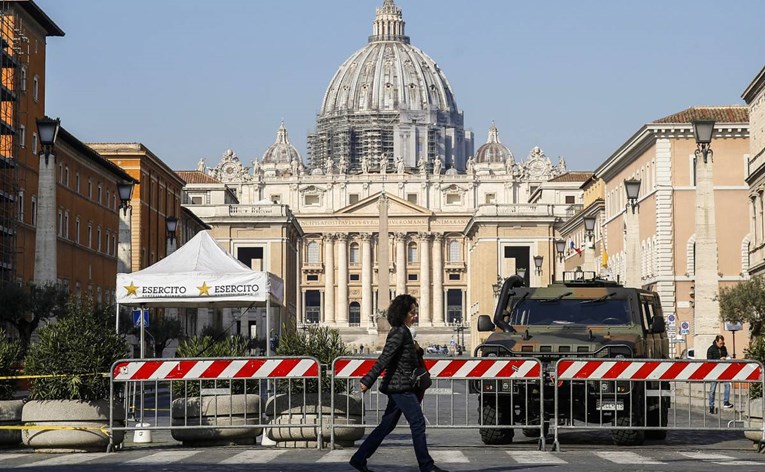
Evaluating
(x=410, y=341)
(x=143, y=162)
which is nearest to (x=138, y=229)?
(x=143, y=162)

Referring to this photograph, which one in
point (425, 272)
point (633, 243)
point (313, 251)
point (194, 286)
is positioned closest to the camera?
point (194, 286)

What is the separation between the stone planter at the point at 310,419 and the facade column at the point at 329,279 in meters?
168

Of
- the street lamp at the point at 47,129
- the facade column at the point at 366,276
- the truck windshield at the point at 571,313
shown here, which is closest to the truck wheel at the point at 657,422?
the truck windshield at the point at 571,313

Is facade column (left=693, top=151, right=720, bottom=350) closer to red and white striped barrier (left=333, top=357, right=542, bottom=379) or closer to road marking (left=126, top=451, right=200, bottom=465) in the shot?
red and white striped barrier (left=333, top=357, right=542, bottom=379)

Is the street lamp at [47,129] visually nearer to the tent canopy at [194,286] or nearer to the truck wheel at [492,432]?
the tent canopy at [194,286]

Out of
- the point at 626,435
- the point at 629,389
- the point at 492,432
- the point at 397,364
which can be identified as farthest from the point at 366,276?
the point at 397,364

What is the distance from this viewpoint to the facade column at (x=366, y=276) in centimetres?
18850

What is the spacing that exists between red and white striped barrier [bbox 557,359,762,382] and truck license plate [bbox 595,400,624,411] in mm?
758

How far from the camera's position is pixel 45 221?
32719 millimetres

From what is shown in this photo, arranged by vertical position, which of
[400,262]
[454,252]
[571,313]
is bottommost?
[571,313]

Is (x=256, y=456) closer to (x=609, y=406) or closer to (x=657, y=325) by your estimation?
(x=609, y=406)

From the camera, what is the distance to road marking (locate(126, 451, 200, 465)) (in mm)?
16513

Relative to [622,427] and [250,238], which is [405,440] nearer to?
[622,427]

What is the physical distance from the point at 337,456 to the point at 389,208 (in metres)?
170
